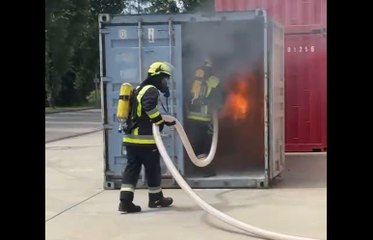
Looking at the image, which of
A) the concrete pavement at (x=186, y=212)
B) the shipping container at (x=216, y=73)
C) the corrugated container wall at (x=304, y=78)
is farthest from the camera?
the corrugated container wall at (x=304, y=78)

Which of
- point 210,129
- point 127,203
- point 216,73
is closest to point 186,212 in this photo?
point 127,203

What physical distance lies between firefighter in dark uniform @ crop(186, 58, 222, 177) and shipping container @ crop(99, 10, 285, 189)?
0.34ft

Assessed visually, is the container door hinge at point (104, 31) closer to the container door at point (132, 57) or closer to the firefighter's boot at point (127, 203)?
the container door at point (132, 57)

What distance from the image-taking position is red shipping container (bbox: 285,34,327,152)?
10422mm

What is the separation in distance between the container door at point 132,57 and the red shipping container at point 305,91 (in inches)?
153

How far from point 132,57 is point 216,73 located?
3.54 feet

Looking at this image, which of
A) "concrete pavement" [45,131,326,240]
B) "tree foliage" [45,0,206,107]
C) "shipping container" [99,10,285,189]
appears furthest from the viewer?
"tree foliage" [45,0,206,107]

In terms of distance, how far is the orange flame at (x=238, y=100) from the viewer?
290 inches

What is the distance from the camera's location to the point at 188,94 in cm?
734

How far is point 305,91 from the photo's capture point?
34.4 feet

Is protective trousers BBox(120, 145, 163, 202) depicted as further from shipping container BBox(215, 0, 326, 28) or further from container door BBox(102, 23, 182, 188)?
shipping container BBox(215, 0, 326, 28)

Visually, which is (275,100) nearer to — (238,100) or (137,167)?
(238,100)

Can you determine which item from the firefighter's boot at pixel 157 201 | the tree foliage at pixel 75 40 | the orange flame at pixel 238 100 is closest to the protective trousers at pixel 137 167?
the firefighter's boot at pixel 157 201

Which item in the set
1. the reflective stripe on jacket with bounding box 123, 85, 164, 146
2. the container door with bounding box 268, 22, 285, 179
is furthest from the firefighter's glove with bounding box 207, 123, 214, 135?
the reflective stripe on jacket with bounding box 123, 85, 164, 146
